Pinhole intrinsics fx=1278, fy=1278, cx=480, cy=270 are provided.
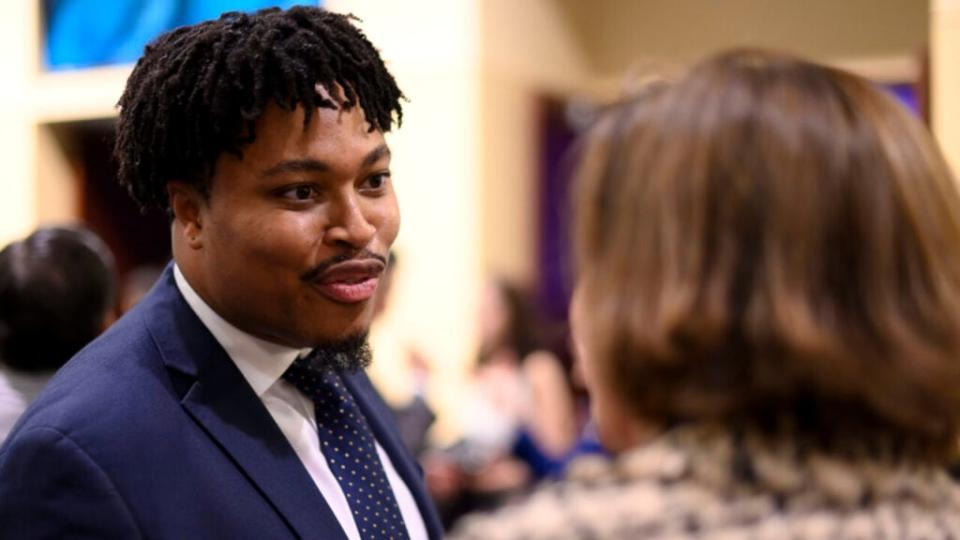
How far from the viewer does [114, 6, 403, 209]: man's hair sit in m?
1.98

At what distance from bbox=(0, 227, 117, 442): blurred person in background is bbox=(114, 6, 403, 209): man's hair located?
66 cm

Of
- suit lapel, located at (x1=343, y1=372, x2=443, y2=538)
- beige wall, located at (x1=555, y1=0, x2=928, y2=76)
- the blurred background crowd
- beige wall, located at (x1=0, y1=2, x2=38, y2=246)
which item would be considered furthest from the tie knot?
beige wall, located at (x1=0, y1=2, x2=38, y2=246)

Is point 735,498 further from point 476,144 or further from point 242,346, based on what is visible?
point 476,144

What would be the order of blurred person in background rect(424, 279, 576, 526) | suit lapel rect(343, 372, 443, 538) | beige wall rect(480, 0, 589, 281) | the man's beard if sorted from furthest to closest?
beige wall rect(480, 0, 589, 281) < blurred person in background rect(424, 279, 576, 526) < suit lapel rect(343, 372, 443, 538) < the man's beard

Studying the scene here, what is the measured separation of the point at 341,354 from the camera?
83.6 inches

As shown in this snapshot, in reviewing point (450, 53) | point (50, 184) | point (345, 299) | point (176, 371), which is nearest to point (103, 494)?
point (176, 371)

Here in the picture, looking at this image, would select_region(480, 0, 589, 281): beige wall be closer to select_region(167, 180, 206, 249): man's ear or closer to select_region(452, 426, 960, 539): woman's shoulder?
select_region(167, 180, 206, 249): man's ear

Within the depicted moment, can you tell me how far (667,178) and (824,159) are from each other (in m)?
0.14

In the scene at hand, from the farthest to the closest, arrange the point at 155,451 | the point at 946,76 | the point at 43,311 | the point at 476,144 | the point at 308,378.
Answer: the point at 476,144 < the point at 946,76 < the point at 43,311 < the point at 308,378 < the point at 155,451

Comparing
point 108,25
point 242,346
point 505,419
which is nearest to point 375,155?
point 242,346

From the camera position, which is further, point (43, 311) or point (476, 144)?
point (476, 144)

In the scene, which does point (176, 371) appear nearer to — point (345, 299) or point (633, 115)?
point (345, 299)

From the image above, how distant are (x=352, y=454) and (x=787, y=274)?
1151mm

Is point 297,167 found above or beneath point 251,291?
above
